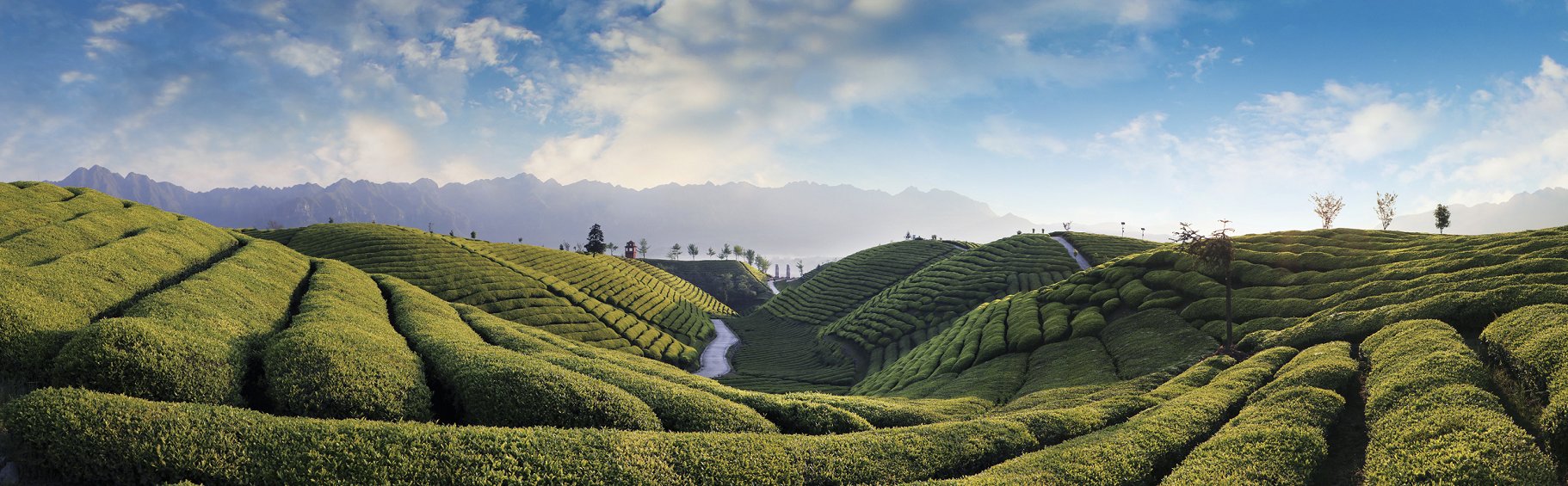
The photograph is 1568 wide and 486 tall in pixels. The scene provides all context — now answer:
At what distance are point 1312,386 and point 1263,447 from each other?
8.36m

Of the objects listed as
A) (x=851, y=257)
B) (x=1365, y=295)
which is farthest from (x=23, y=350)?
(x=851, y=257)

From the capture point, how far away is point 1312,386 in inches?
819

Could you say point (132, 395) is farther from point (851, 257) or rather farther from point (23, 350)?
point (851, 257)

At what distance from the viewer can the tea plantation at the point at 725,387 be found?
1209cm

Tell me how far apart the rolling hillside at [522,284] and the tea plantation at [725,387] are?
15558 millimetres

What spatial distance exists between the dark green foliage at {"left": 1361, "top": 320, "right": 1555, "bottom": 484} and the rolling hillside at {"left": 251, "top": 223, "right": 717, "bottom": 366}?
181 ft

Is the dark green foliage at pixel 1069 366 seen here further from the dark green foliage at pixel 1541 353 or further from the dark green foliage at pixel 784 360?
the dark green foliage at pixel 784 360

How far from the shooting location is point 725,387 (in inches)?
1048

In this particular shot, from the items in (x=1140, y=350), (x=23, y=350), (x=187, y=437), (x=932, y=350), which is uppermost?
(x=23, y=350)

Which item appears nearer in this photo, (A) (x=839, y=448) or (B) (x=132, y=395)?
(B) (x=132, y=395)

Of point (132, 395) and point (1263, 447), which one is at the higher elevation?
point (132, 395)

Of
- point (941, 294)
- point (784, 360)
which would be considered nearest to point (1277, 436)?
point (941, 294)

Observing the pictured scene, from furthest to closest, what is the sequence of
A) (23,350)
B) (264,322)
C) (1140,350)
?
(1140,350) < (264,322) < (23,350)

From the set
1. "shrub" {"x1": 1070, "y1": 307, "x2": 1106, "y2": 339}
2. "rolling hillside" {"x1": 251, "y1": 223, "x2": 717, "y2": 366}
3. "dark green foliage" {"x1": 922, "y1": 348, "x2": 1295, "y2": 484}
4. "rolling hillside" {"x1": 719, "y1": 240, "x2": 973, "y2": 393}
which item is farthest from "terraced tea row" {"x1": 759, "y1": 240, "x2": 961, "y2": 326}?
"dark green foliage" {"x1": 922, "y1": 348, "x2": 1295, "y2": 484}
